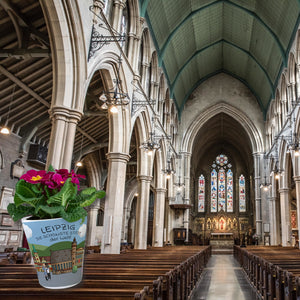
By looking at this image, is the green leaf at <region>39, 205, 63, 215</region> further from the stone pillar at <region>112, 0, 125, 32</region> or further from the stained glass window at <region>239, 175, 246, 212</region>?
the stained glass window at <region>239, 175, 246, 212</region>

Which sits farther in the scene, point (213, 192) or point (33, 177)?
point (213, 192)

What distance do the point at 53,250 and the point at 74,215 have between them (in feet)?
0.89

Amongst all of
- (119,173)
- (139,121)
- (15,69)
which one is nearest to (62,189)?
(119,173)

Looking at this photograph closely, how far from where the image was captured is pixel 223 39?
2236cm

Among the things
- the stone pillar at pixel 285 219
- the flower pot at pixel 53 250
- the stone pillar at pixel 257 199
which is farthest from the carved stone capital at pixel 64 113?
the stone pillar at pixel 257 199

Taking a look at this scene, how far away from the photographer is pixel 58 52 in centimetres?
784


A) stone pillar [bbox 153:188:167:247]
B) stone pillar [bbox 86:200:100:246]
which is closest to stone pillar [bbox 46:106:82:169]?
stone pillar [bbox 153:188:167:247]

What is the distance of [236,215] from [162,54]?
875 inches

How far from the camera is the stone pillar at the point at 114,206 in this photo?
10836mm

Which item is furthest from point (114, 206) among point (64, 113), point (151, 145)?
point (64, 113)

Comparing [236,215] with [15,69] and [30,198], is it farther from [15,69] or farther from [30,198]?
[30,198]

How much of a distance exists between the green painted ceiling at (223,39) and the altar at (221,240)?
1366cm

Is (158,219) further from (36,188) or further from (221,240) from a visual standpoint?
(36,188)

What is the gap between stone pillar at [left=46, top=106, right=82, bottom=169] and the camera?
735cm
